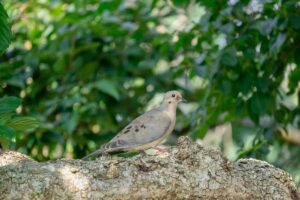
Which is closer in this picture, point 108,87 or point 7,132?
point 7,132

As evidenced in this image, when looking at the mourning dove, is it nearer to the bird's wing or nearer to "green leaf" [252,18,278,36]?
the bird's wing

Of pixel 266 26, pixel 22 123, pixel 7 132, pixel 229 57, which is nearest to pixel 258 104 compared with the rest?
pixel 229 57

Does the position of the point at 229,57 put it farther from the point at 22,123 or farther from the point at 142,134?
the point at 22,123

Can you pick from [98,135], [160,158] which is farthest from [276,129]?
[160,158]

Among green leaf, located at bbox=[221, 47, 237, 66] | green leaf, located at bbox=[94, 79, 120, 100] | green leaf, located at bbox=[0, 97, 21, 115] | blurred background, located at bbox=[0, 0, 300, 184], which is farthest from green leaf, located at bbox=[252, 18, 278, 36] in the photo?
green leaf, located at bbox=[0, 97, 21, 115]

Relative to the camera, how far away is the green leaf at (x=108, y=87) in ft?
28.4

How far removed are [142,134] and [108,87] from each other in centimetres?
319

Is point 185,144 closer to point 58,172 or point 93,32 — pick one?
point 58,172

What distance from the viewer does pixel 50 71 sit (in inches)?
387

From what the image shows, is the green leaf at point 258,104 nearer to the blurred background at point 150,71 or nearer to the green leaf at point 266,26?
the blurred background at point 150,71

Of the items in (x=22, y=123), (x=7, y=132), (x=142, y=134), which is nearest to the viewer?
(x=7, y=132)

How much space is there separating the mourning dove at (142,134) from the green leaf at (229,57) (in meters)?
1.00

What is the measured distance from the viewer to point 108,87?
879cm

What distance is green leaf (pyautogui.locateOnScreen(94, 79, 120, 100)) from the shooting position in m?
8.67
